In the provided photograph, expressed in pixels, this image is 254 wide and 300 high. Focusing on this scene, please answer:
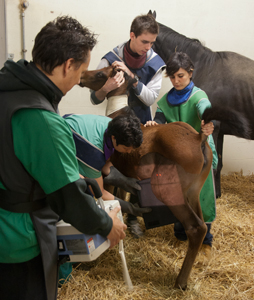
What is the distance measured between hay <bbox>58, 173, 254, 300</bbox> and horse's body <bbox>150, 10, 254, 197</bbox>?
0.80 metres

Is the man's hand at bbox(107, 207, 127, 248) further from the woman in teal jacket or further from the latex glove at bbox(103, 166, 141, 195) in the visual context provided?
the woman in teal jacket

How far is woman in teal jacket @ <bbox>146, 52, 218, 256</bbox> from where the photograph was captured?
1.69 metres

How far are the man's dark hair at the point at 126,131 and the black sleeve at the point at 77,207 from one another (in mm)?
600

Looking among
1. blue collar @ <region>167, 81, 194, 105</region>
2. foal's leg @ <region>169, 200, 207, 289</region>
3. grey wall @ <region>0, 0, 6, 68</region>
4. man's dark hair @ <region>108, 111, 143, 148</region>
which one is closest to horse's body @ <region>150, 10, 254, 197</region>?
blue collar @ <region>167, 81, 194, 105</region>

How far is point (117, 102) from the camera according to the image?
1.75 metres

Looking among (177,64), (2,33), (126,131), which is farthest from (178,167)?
(2,33)

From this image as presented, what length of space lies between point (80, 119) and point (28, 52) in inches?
35.3

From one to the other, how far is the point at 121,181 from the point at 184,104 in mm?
639

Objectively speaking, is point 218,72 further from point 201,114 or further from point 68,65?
point 68,65

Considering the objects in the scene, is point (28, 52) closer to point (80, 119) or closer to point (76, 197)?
point (80, 119)

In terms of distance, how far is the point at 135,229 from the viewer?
6.56 feet

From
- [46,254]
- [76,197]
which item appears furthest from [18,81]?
[46,254]

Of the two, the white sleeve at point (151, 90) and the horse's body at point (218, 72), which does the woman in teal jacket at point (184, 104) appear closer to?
the white sleeve at point (151, 90)

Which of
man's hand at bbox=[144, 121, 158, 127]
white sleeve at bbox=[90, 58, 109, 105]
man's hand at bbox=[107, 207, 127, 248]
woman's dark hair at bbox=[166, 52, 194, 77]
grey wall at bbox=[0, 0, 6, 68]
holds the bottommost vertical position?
man's hand at bbox=[107, 207, 127, 248]
